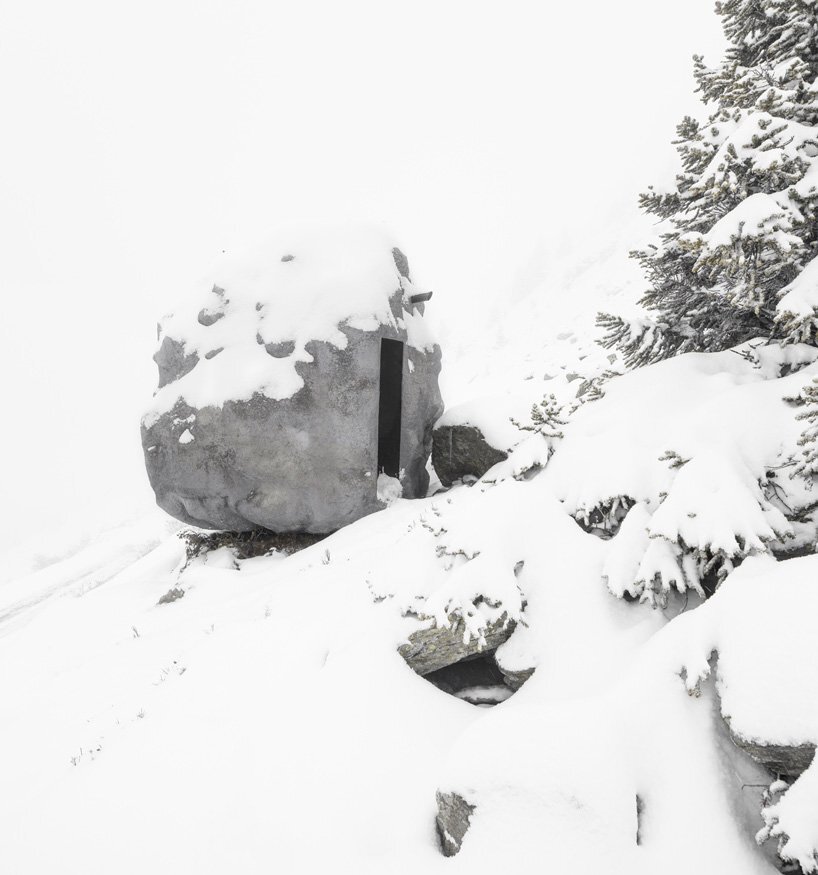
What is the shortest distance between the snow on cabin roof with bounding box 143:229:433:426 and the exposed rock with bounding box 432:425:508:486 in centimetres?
228

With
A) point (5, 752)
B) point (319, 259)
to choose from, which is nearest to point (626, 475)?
point (5, 752)

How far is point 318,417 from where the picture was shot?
8.95 meters

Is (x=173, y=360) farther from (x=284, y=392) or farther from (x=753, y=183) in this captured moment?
(x=753, y=183)

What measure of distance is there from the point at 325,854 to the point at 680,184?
22.5ft

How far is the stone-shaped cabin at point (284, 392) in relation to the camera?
891 centimetres

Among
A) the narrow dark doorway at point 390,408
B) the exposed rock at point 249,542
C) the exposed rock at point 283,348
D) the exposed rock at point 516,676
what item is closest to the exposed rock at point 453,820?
the exposed rock at point 516,676

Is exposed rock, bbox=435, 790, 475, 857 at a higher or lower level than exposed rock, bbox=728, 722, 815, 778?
lower

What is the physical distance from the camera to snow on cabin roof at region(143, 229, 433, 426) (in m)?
9.07

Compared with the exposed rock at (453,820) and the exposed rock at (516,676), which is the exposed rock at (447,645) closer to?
the exposed rock at (516,676)

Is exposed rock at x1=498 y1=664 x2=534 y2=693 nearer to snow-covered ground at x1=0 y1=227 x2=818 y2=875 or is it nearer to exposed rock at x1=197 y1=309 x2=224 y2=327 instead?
snow-covered ground at x1=0 y1=227 x2=818 y2=875

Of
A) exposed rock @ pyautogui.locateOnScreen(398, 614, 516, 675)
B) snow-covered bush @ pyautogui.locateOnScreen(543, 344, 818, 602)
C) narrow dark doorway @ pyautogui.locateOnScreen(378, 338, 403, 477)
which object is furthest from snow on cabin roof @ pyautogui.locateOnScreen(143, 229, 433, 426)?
exposed rock @ pyautogui.locateOnScreen(398, 614, 516, 675)

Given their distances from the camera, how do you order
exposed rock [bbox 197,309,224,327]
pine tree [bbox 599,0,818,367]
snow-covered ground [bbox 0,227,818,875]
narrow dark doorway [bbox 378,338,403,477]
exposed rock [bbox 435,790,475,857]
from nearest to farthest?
snow-covered ground [bbox 0,227,818,875], exposed rock [bbox 435,790,475,857], pine tree [bbox 599,0,818,367], exposed rock [bbox 197,309,224,327], narrow dark doorway [bbox 378,338,403,477]

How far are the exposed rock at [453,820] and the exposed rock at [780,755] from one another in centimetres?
166

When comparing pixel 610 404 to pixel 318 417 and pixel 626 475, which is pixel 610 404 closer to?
pixel 626 475
